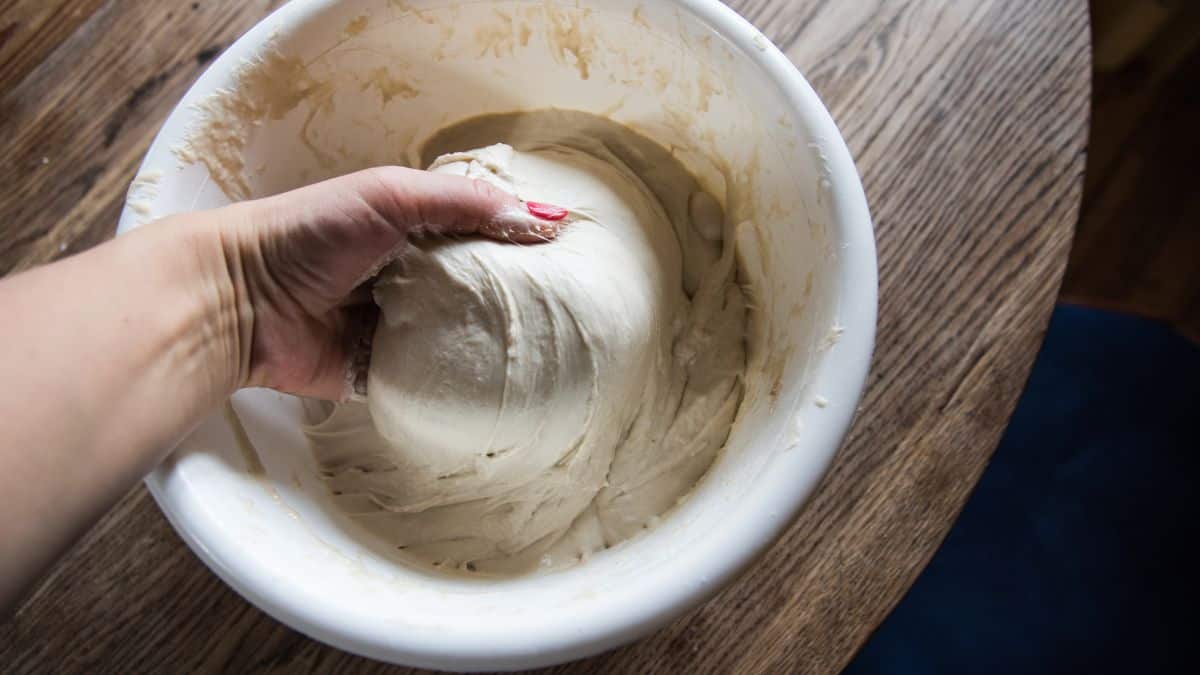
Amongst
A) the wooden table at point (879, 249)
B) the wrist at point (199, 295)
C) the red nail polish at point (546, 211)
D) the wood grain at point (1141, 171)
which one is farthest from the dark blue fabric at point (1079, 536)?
the wrist at point (199, 295)

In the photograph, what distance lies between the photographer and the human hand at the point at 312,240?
580mm

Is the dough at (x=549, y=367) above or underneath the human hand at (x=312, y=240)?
underneath

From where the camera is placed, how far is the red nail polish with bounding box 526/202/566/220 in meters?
0.68

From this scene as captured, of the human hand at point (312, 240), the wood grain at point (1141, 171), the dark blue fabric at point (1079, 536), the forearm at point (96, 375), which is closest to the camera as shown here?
→ the forearm at point (96, 375)

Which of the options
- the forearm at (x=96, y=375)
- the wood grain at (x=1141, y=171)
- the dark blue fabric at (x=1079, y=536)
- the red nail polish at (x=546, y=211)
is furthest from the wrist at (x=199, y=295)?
the wood grain at (x=1141, y=171)

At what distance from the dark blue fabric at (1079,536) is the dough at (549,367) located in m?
0.57

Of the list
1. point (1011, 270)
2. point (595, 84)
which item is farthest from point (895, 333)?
point (595, 84)

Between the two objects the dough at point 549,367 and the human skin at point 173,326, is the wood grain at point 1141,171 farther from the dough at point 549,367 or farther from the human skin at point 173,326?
the human skin at point 173,326

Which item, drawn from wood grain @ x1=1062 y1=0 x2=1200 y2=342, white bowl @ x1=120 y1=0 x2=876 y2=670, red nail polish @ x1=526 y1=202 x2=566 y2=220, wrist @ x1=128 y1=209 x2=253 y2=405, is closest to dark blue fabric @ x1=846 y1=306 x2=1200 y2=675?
wood grain @ x1=1062 y1=0 x2=1200 y2=342

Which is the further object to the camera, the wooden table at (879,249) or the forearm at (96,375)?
the wooden table at (879,249)

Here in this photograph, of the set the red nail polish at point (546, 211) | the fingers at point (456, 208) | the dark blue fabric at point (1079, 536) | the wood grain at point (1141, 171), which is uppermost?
the fingers at point (456, 208)

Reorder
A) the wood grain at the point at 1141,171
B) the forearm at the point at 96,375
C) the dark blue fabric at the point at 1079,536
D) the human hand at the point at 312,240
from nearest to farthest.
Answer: the forearm at the point at 96,375, the human hand at the point at 312,240, the dark blue fabric at the point at 1079,536, the wood grain at the point at 1141,171

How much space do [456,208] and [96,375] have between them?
263mm

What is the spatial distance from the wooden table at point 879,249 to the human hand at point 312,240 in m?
0.19
